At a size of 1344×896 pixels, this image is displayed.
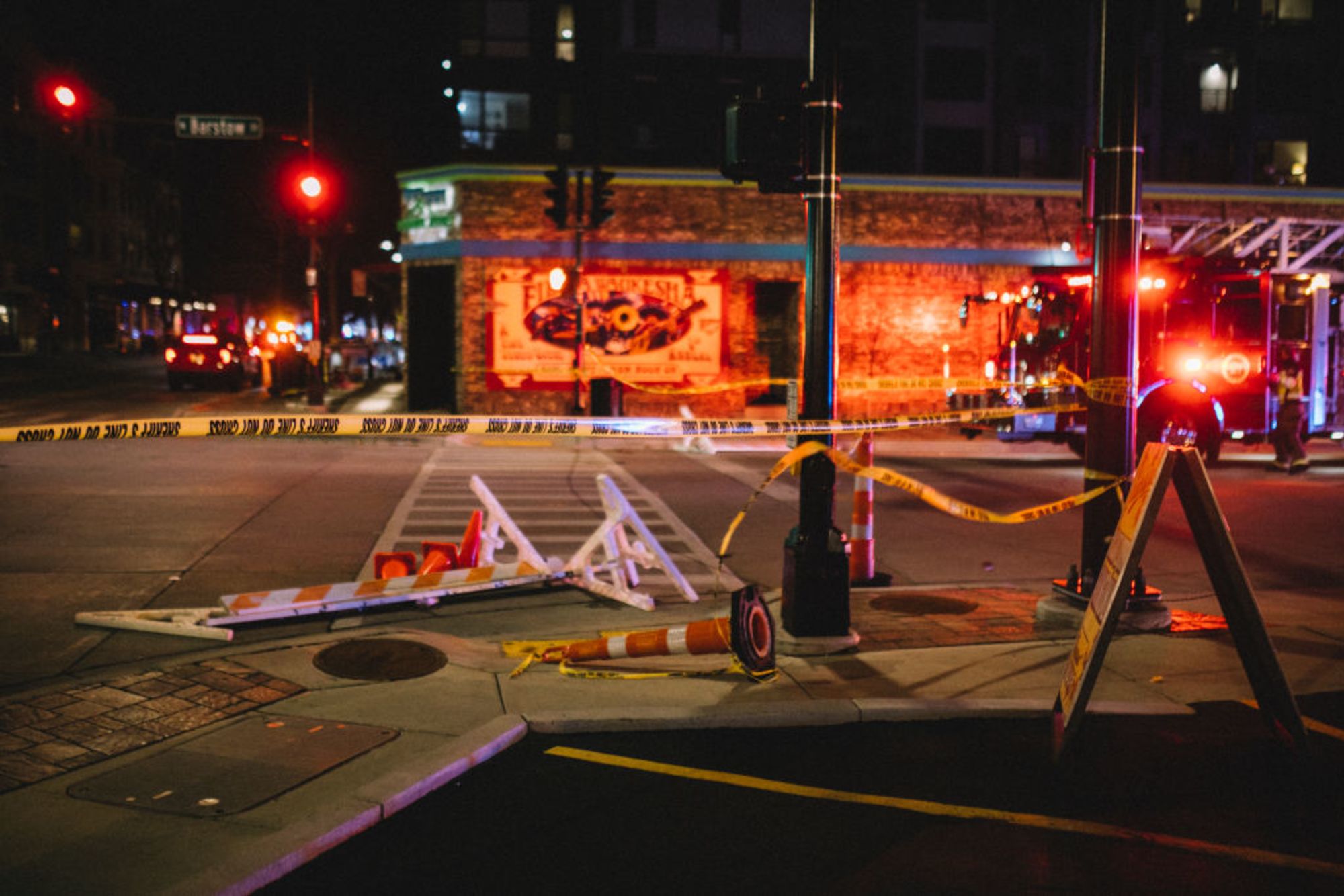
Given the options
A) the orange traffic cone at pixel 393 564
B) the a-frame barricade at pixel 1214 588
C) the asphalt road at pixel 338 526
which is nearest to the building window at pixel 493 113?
the asphalt road at pixel 338 526

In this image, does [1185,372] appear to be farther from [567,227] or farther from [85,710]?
[85,710]

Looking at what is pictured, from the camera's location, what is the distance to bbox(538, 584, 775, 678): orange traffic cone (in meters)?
5.98

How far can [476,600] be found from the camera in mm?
8180

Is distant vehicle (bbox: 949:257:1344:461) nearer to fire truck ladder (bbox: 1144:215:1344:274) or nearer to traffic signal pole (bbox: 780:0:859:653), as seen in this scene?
fire truck ladder (bbox: 1144:215:1344:274)

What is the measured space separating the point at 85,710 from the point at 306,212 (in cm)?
2175

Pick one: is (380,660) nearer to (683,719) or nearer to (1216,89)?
(683,719)

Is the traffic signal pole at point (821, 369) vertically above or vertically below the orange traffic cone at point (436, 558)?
above

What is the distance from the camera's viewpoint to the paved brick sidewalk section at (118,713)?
482 centimetres

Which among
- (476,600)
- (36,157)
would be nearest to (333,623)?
(476,600)

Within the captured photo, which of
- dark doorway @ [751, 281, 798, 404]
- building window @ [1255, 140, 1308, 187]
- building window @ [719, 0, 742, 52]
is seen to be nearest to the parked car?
building window @ [719, 0, 742, 52]

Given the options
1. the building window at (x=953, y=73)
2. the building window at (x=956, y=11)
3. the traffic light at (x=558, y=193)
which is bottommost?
the traffic light at (x=558, y=193)

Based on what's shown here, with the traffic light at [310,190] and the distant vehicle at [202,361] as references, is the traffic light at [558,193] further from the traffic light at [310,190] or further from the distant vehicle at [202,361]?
the distant vehicle at [202,361]

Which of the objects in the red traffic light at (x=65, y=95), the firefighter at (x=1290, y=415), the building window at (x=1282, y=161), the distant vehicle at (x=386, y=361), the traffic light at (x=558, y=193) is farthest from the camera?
the distant vehicle at (x=386, y=361)

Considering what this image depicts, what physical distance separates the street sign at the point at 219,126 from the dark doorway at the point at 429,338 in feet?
22.9
